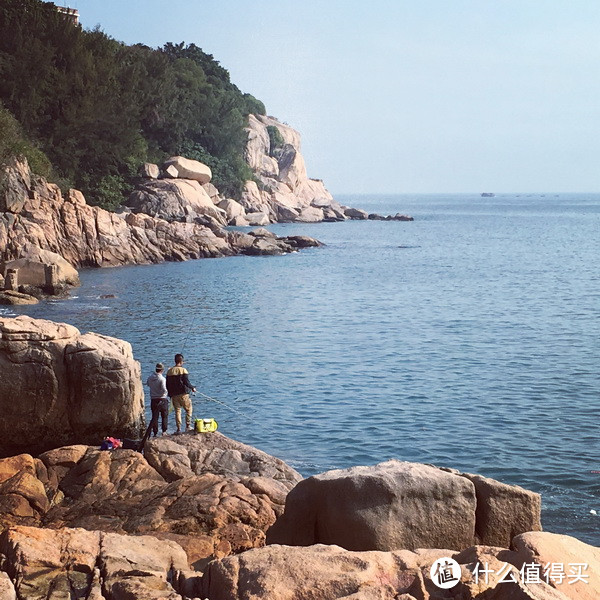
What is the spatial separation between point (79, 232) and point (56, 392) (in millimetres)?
39630

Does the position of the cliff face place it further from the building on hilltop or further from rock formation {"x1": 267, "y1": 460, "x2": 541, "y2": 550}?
rock formation {"x1": 267, "y1": 460, "x2": 541, "y2": 550}

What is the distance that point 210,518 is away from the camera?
14.4m

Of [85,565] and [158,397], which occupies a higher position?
[85,565]

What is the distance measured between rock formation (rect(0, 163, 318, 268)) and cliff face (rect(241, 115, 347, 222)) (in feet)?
142

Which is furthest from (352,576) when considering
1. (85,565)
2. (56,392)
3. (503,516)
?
(56,392)

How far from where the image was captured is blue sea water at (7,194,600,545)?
2138 centimetres

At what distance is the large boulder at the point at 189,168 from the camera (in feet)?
288

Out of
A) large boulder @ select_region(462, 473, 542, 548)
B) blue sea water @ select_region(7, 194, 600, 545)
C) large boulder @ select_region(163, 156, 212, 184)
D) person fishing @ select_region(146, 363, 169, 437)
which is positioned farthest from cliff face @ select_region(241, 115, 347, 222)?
large boulder @ select_region(462, 473, 542, 548)

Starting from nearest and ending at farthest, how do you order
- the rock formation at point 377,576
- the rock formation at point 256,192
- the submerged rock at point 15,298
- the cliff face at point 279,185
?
the rock formation at point 377,576, the submerged rock at point 15,298, the rock formation at point 256,192, the cliff face at point 279,185

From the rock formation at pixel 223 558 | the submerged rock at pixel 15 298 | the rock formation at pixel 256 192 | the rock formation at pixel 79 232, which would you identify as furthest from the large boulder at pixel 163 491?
the rock formation at pixel 256 192

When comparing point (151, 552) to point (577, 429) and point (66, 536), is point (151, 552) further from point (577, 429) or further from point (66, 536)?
point (577, 429)

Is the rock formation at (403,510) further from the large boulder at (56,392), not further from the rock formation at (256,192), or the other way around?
the rock formation at (256,192)

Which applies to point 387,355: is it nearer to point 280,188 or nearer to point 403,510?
point 403,510

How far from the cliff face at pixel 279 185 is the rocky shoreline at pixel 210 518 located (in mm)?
92025
